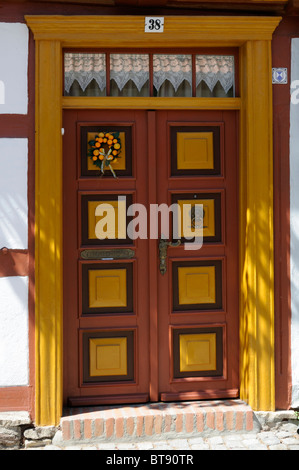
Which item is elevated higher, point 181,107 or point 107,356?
point 181,107

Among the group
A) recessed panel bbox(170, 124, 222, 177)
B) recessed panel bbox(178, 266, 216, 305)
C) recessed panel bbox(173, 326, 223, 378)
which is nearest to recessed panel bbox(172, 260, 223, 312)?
recessed panel bbox(178, 266, 216, 305)

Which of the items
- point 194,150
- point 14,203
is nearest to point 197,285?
point 194,150

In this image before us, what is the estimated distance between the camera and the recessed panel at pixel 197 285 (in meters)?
4.82

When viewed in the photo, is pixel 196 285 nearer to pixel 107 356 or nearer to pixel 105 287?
pixel 105 287

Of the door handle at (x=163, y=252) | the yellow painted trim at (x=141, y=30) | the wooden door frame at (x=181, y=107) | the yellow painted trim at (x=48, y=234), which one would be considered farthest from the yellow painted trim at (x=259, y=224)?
the yellow painted trim at (x=48, y=234)

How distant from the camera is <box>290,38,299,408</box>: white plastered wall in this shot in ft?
15.3

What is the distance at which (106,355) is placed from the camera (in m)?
4.77

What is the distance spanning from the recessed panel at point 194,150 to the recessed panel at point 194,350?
1.35 m

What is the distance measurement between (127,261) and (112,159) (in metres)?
0.83

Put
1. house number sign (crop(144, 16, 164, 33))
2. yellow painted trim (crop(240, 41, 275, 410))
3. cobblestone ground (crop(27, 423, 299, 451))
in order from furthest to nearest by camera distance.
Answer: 1. yellow painted trim (crop(240, 41, 275, 410))
2. house number sign (crop(144, 16, 164, 33))
3. cobblestone ground (crop(27, 423, 299, 451))

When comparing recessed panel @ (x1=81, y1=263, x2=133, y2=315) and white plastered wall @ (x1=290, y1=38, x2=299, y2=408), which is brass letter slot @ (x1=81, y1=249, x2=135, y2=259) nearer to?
recessed panel @ (x1=81, y1=263, x2=133, y2=315)

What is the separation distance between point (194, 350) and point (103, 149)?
5.94 ft

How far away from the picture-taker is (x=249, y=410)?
4.63m

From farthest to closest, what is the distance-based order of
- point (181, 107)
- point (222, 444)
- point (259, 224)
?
point (181, 107) → point (259, 224) → point (222, 444)
